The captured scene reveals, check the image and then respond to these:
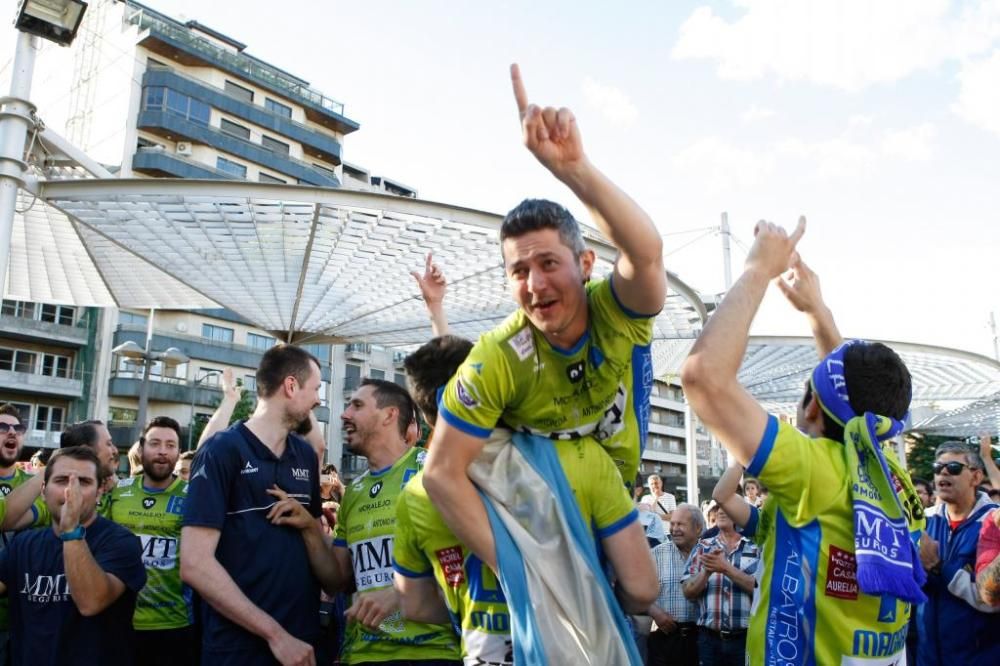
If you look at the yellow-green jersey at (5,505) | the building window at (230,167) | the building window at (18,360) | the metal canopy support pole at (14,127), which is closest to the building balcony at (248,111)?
the building window at (230,167)

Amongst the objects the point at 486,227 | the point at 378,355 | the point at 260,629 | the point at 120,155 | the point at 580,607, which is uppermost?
the point at 120,155

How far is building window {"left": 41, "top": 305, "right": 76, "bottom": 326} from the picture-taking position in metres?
44.6

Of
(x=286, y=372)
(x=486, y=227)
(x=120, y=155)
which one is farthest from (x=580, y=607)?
(x=120, y=155)

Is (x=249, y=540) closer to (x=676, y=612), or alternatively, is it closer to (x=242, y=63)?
(x=676, y=612)

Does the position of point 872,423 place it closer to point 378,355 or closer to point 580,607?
point 580,607

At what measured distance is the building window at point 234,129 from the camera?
174 feet

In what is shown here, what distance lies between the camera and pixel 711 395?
256 centimetres

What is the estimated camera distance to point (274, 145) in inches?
2217

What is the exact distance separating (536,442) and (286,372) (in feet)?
7.13

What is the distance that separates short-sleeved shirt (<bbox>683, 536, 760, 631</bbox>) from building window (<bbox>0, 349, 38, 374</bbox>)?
44601 millimetres

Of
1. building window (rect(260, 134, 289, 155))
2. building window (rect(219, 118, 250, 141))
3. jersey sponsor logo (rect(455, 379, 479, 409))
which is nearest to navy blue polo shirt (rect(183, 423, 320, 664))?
jersey sponsor logo (rect(455, 379, 479, 409))

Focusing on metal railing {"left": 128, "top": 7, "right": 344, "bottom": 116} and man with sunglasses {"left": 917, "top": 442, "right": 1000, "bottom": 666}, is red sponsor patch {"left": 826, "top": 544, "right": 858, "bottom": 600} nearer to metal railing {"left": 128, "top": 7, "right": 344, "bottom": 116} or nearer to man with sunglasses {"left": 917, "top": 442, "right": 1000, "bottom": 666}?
man with sunglasses {"left": 917, "top": 442, "right": 1000, "bottom": 666}

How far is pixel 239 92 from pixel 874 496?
189 feet

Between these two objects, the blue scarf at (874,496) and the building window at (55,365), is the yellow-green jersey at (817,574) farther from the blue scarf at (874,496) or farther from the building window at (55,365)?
the building window at (55,365)
